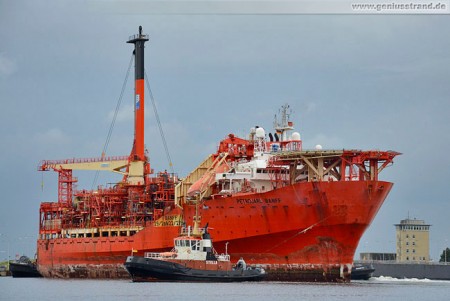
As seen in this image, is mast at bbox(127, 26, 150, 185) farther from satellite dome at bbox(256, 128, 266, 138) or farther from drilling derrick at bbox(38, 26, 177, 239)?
satellite dome at bbox(256, 128, 266, 138)

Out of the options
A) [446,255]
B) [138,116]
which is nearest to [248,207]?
[138,116]

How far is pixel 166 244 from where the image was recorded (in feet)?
230

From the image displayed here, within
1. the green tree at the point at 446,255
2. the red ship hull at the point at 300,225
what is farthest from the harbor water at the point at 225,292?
the green tree at the point at 446,255

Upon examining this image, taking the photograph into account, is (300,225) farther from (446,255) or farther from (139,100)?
(446,255)

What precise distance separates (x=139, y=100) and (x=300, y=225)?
18.8 m

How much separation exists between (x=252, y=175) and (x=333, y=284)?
8326mm

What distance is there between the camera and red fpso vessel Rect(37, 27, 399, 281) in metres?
62.3

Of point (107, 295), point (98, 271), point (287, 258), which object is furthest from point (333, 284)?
point (98, 271)

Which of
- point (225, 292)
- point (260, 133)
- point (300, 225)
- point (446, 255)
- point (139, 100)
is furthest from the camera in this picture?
point (446, 255)

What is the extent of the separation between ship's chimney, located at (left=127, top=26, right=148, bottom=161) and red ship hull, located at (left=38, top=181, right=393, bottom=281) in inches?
437

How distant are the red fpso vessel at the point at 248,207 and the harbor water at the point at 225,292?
2.49 meters

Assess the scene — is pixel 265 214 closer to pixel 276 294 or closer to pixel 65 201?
pixel 276 294

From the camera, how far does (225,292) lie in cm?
5447

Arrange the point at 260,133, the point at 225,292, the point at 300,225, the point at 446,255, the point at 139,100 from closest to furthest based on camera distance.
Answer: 1. the point at 225,292
2. the point at 300,225
3. the point at 260,133
4. the point at 139,100
5. the point at 446,255
